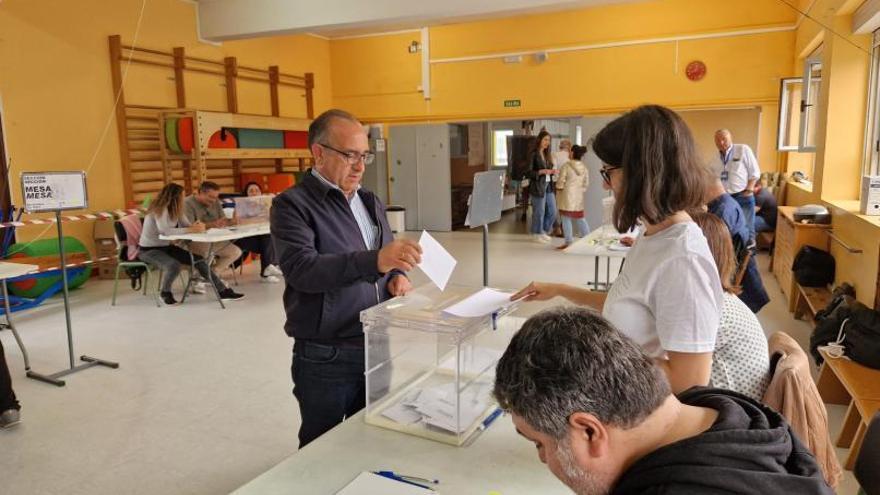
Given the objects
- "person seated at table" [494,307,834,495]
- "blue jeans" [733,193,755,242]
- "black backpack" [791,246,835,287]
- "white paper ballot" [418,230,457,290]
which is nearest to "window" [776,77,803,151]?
"blue jeans" [733,193,755,242]

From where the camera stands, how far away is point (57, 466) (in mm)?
3002

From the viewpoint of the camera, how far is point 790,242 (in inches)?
226

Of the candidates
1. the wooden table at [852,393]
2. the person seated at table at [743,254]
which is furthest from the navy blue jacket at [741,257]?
the wooden table at [852,393]

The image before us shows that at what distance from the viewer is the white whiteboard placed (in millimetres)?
4082

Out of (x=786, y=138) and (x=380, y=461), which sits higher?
(x=786, y=138)

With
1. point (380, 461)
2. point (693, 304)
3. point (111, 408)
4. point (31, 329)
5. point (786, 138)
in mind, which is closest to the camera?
point (693, 304)

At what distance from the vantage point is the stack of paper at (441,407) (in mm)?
1616

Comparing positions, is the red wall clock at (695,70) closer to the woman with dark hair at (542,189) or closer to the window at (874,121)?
the woman with dark hair at (542,189)

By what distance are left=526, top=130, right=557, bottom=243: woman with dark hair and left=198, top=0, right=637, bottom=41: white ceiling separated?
2.10 m

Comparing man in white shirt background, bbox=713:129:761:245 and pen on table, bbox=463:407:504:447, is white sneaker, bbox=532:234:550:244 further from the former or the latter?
pen on table, bbox=463:407:504:447

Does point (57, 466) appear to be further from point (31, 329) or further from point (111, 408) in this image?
point (31, 329)

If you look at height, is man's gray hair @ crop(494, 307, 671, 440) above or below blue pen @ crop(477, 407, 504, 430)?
above

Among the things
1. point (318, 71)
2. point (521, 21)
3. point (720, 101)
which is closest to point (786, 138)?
point (720, 101)

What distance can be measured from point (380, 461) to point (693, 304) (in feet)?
2.68
